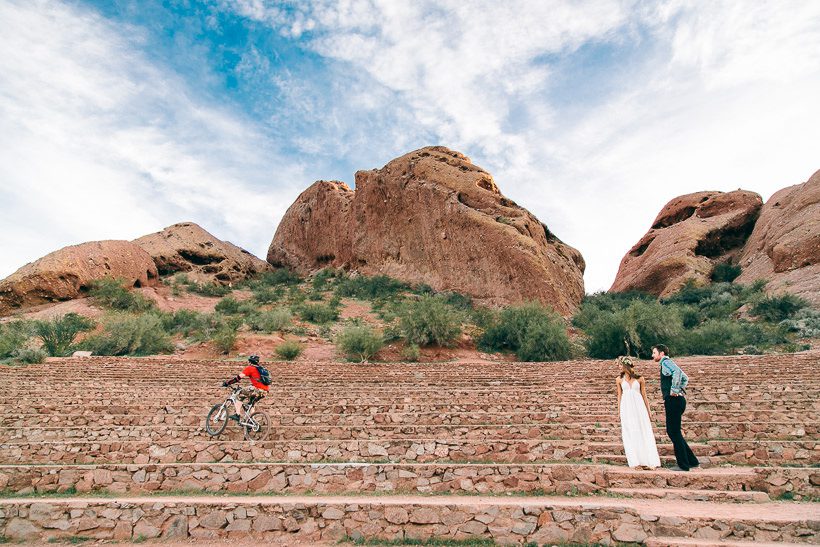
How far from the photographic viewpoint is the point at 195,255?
38.5 m

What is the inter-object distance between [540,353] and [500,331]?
2382 mm

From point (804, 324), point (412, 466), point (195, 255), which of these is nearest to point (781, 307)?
point (804, 324)

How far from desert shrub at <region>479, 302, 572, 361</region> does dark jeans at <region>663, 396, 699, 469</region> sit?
1202cm

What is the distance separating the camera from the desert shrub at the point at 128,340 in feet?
61.8

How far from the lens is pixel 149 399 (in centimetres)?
1104

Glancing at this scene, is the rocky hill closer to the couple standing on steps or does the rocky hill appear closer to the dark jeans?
the couple standing on steps

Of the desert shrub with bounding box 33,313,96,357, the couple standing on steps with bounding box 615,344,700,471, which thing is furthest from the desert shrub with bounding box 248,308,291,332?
the couple standing on steps with bounding box 615,344,700,471

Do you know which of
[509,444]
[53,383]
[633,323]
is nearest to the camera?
[509,444]

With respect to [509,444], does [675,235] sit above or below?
above

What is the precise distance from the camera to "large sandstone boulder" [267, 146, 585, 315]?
28.0m

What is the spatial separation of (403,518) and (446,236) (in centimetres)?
2717

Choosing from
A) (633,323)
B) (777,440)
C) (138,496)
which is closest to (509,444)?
(777,440)

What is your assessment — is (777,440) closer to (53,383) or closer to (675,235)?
(53,383)

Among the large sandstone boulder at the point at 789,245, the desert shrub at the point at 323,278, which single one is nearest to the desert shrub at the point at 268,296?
the desert shrub at the point at 323,278
